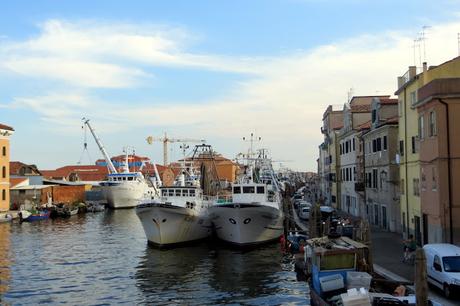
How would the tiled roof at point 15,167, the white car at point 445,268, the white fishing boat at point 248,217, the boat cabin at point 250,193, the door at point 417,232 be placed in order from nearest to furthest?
the white car at point 445,268 → the door at point 417,232 → the white fishing boat at point 248,217 → the boat cabin at point 250,193 → the tiled roof at point 15,167

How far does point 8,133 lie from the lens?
7519 centimetres

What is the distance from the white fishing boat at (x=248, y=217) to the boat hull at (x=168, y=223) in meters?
2.29

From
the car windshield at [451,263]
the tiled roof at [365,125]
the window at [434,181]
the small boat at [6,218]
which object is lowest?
the small boat at [6,218]

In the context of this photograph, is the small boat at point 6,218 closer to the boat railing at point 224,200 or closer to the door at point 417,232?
the boat railing at point 224,200

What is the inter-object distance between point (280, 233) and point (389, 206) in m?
10.3

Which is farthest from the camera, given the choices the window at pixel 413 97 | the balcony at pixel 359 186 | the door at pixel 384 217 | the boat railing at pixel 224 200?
the balcony at pixel 359 186

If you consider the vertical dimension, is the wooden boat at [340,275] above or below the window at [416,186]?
below

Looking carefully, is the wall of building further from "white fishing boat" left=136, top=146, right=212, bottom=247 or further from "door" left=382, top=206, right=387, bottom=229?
"door" left=382, top=206, right=387, bottom=229

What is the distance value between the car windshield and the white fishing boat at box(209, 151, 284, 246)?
21.5 metres

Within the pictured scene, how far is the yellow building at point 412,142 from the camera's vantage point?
3412cm

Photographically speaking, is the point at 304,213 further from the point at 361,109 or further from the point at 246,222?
the point at 246,222

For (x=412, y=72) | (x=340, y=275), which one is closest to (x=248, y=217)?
(x=412, y=72)

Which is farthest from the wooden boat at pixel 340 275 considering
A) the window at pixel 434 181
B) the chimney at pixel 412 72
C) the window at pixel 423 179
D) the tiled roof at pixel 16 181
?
the tiled roof at pixel 16 181

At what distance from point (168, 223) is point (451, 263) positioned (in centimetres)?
2658
